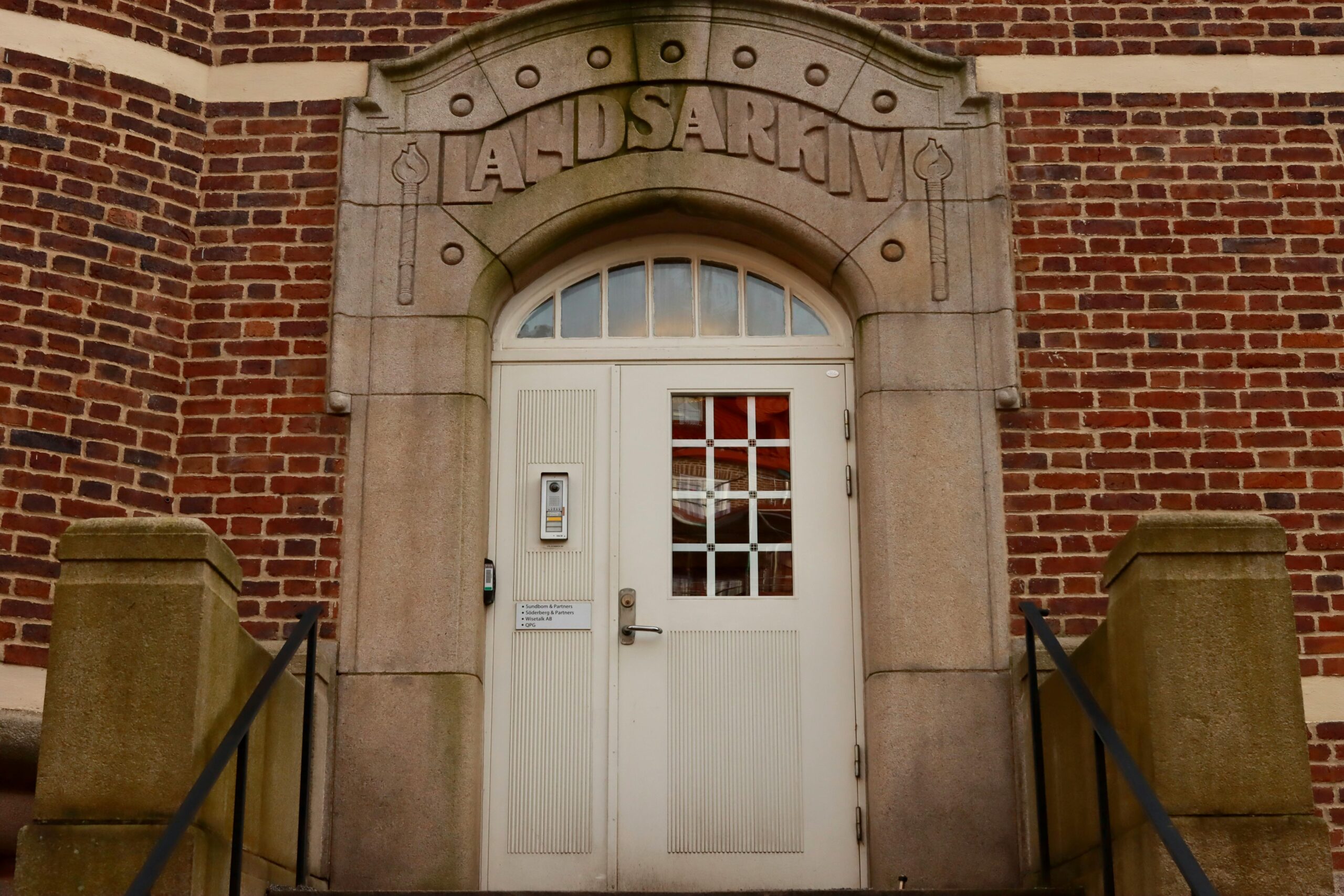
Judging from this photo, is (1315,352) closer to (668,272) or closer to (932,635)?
(932,635)

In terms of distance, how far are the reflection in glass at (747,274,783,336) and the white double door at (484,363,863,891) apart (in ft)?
0.64

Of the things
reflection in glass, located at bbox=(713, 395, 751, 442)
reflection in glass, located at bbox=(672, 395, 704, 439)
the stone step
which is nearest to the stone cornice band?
reflection in glass, located at bbox=(713, 395, 751, 442)

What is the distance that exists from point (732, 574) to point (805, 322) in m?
1.12

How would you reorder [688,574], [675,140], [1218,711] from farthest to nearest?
[675,140]
[688,574]
[1218,711]

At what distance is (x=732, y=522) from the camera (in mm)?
6883

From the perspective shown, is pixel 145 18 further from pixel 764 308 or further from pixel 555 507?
pixel 764 308

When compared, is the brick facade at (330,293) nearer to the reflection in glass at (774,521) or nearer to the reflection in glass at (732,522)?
the reflection in glass at (774,521)

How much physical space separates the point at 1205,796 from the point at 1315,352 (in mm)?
2568

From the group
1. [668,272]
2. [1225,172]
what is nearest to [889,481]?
[668,272]

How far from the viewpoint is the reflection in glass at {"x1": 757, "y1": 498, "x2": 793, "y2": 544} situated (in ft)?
22.5

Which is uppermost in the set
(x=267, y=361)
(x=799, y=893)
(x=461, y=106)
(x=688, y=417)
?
(x=461, y=106)

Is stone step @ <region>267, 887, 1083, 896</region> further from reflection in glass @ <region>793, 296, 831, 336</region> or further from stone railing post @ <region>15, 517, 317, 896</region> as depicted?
reflection in glass @ <region>793, 296, 831, 336</region>

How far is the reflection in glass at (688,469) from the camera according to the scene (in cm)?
691

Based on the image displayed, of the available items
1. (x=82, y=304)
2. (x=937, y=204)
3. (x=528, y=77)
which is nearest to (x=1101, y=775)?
(x=937, y=204)
